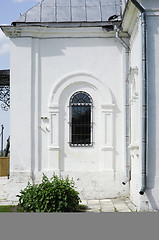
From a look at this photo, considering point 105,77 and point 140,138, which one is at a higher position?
point 105,77

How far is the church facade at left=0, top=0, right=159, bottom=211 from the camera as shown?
1255 centimetres

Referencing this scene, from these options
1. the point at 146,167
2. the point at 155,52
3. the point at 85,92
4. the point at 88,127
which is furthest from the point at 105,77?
the point at 146,167

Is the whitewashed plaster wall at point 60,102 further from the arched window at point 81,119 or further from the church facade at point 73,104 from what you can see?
the arched window at point 81,119

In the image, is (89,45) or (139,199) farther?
(89,45)

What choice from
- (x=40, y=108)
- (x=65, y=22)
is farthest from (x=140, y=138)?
(x=65, y=22)

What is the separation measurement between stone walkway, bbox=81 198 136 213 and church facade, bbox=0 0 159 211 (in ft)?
1.25

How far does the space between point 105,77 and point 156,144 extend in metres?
3.71

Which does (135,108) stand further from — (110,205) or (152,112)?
(110,205)

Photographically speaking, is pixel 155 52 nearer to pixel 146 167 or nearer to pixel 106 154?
pixel 146 167

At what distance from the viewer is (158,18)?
32.4 ft

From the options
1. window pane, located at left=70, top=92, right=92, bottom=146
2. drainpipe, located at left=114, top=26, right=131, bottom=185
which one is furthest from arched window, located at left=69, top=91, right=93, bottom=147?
drainpipe, located at left=114, top=26, right=131, bottom=185

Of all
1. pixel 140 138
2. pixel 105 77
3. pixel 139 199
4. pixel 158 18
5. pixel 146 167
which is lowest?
pixel 139 199

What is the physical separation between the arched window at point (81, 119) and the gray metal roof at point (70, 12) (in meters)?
2.42

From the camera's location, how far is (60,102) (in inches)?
503
